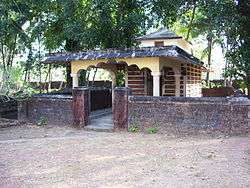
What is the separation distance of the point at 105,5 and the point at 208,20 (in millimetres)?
6349

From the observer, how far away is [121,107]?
16.6m

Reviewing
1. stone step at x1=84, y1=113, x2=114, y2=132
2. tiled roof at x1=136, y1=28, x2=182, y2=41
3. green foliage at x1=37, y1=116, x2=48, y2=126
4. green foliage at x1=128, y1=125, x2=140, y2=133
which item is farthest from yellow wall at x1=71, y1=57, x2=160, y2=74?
tiled roof at x1=136, y1=28, x2=182, y2=41

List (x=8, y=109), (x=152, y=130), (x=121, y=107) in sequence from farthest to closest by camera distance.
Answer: (x=8, y=109) < (x=121, y=107) < (x=152, y=130)

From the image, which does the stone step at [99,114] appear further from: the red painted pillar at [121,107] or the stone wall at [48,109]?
the red painted pillar at [121,107]

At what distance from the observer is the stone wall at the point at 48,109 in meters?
17.9

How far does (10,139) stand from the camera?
14.8m

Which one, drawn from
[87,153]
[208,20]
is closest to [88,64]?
[208,20]

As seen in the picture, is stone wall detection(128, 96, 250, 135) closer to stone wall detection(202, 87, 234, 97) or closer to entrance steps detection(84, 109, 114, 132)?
entrance steps detection(84, 109, 114, 132)

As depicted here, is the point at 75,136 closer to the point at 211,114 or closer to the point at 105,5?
the point at 211,114

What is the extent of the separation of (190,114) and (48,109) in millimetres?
6778

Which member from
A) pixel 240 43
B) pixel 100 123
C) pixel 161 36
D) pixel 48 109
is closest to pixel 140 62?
pixel 100 123

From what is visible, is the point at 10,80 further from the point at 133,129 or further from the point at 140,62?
the point at 140,62

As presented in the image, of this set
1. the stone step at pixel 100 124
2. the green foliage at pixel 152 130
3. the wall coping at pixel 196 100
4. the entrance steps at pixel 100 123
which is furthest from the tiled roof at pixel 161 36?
the green foliage at pixel 152 130

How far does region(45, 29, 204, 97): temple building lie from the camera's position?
17750 mm
